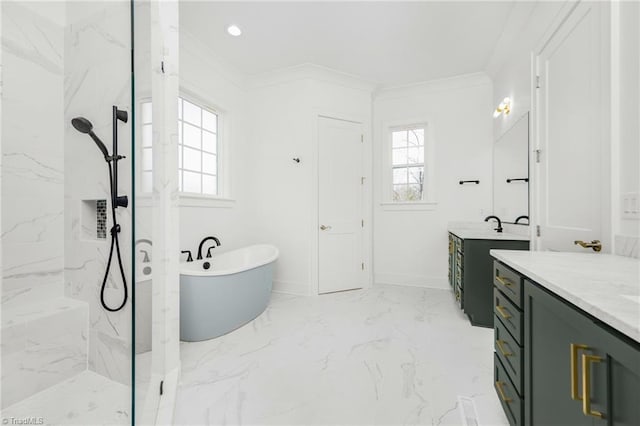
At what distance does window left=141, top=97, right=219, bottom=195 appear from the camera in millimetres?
2896

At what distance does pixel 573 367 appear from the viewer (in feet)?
2.19

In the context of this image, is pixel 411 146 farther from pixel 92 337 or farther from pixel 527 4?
pixel 92 337

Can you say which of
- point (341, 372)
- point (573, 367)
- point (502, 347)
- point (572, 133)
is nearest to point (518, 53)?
point (572, 133)

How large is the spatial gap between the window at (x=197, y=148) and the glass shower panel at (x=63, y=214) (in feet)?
4.59

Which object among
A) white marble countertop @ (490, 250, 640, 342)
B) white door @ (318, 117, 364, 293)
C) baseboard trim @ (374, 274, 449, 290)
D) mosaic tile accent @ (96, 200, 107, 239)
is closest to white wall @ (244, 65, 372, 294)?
white door @ (318, 117, 364, 293)

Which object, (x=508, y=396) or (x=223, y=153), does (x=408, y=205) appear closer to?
(x=223, y=153)

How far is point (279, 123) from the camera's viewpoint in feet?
11.8

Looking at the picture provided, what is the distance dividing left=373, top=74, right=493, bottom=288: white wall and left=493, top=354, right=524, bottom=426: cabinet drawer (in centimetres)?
250

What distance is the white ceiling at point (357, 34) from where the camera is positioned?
7.93ft

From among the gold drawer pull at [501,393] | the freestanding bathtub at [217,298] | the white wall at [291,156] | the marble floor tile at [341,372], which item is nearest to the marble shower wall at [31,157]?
the freestanding bathtub at [217,298]

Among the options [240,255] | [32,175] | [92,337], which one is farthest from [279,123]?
[92,337]

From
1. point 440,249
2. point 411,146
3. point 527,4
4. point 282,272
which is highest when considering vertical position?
point 527,4

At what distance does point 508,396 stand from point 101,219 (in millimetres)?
2053

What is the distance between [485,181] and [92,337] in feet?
13.2
